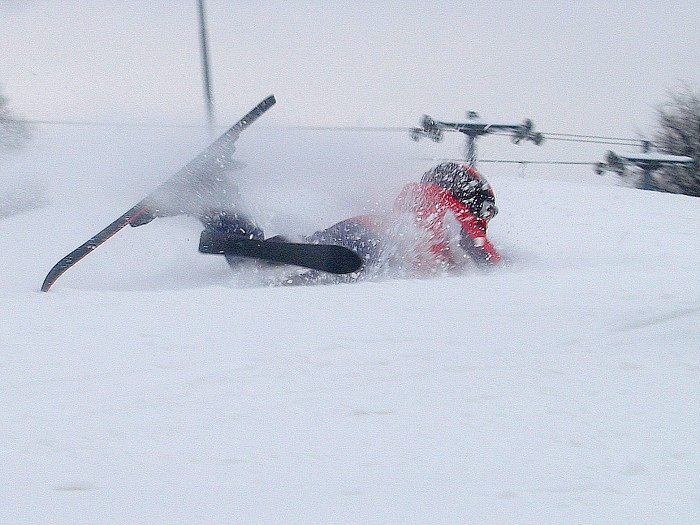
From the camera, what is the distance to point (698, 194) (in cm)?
2950

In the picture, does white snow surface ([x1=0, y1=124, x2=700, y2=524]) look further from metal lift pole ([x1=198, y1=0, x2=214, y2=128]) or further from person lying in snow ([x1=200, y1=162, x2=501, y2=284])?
metal lift pole ([x1=198, y1=0, x2=214, y2=128])

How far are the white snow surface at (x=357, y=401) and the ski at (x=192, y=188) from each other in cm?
43

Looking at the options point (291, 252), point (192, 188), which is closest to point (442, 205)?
point (291, 252)

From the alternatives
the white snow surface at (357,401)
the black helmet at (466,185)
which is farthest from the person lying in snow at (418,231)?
the white snow surface at (357,401)

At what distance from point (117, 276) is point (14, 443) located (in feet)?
12.0

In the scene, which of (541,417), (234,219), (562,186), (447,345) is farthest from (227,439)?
(562,186)

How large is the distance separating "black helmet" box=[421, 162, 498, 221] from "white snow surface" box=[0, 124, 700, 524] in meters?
0.72

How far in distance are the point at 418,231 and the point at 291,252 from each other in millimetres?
968

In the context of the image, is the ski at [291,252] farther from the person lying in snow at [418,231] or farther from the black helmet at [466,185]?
the black helmet at [466,185]

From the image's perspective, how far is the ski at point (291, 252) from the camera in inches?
189

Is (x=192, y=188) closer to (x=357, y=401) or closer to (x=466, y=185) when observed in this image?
(x=466, y=185)

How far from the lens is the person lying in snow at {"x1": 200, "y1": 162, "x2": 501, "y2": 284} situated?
5.16 m

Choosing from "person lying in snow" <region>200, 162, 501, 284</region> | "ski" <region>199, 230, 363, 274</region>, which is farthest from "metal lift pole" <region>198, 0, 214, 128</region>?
"ski" <region>199, 230, 363, 274</region>

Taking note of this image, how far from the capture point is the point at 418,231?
17.2 ft
